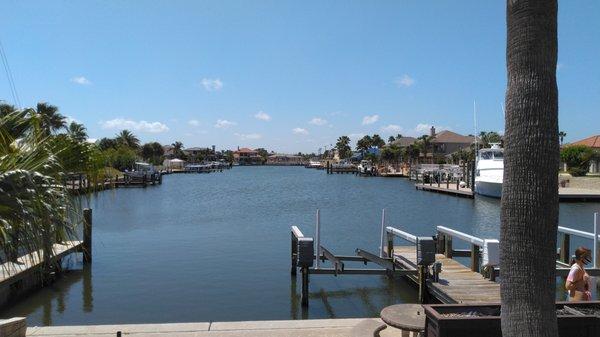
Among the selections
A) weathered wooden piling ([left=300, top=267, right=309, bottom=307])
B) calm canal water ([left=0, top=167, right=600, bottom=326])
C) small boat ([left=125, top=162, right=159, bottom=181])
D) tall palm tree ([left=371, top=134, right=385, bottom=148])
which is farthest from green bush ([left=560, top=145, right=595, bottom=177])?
tall palm tree ([left=371, top=134, right=385, bottom=148])

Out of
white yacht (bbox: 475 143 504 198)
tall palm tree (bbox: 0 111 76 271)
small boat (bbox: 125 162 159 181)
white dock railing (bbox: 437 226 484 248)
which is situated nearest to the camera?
tall palm tree (bbox: 0 111 76 271)

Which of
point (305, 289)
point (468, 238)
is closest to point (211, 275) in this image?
point (305, 289)

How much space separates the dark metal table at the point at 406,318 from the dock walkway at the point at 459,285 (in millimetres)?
4368

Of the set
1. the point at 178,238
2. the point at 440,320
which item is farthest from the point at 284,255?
the point at 440,320

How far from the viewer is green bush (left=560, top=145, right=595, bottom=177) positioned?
7518 centimetres

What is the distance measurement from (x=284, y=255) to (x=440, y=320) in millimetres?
16015

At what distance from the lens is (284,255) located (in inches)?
851

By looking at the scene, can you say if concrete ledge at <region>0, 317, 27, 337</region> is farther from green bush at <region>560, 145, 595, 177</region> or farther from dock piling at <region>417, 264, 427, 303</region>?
green bush at <region>560, 145, 595, 177</region>

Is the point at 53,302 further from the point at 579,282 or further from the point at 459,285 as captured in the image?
the point at 579,282

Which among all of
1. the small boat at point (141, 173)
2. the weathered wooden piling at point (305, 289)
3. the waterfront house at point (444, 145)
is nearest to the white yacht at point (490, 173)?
the weathered wooden piling at point (305, 289)

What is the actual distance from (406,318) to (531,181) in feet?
13.4

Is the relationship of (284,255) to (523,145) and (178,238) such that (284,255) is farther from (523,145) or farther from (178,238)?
(523,145)

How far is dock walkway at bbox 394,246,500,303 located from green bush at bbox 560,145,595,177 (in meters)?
68.9

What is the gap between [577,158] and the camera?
76375 mm
